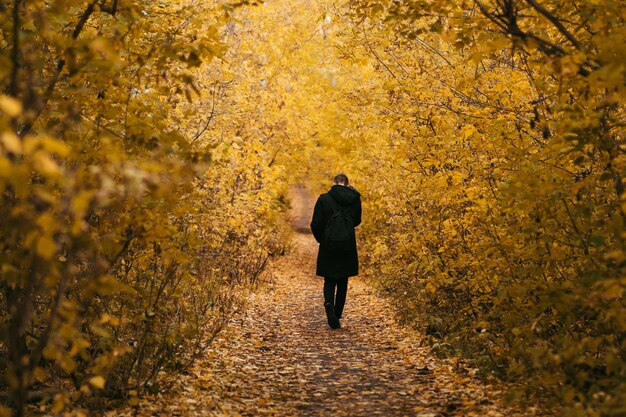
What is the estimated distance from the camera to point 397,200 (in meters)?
10.6

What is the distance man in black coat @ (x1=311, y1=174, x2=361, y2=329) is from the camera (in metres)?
8.71

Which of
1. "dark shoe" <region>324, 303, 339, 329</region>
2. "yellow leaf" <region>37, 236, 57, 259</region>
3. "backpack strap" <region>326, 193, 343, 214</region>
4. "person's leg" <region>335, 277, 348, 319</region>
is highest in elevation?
"backpack strap" <region>326, 193, 343, 214</region>

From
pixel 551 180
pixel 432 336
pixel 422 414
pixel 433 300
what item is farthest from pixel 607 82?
pixel 433 300

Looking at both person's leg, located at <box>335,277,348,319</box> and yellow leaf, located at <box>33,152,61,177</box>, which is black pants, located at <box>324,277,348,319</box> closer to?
person's leg, located at <box>335,277,348,319</box>

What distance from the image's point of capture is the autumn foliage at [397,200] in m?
3.35

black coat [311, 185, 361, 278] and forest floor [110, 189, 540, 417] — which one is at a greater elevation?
black coat [311, 185, 361, 278]

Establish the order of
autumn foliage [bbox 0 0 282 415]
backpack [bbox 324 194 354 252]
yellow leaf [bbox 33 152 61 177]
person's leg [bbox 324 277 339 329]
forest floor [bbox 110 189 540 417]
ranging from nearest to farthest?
1. yellow leaf [bbox 33 152 61 177]
2. autumn foliage [bbox 0 0 282 415]
3. forest floor [bbox 110 189 540 417]
4. backpack [bbox 324 194 354 252]
5. person's leg [bbox 324 277 339 329]

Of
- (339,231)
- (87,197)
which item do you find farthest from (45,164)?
(339,231)

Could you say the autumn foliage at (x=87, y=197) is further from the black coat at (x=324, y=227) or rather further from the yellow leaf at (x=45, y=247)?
the black coat at (x=324, y=227)

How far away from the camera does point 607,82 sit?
348cm

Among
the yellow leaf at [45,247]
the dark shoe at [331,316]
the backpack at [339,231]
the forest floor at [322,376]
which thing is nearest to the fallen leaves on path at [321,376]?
the forest floor at [322,376]

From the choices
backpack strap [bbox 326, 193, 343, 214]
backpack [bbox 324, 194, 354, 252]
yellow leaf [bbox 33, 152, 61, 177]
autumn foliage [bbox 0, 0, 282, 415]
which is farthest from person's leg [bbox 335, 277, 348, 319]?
yellow leaf [bbox 33, 152, 61, 177]

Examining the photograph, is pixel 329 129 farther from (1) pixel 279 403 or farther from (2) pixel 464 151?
(1) pixel 279 403

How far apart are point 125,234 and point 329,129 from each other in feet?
55.7
